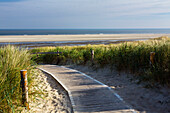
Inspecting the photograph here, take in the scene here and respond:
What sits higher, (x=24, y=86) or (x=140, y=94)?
(x=24, y=86)

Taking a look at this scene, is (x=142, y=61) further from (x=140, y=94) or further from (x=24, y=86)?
(x=24, y=86)

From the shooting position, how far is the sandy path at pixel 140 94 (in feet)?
19.0

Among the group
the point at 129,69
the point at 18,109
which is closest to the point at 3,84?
the point at 18,109

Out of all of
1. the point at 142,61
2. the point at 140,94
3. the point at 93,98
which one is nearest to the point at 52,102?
the point at 93,98

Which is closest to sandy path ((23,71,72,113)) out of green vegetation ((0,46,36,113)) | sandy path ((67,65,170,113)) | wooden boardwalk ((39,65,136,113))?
wooden boardwalk ((39,65,136,113))

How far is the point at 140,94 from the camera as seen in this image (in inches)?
271

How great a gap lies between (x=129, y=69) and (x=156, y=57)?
1.62 meters

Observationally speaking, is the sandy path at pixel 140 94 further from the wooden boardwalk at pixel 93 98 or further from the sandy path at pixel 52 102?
the sandy path at pixel 52 102

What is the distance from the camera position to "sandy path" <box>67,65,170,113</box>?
5.78 meters

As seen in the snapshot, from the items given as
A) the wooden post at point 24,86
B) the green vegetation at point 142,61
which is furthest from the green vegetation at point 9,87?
the green vegetation at point 142,61

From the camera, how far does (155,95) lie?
6590mm

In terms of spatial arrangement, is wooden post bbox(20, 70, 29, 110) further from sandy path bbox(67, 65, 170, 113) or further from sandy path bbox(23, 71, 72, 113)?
sandy path bbox(67, 65, 170, 113)

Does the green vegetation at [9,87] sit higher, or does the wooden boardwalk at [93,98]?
the green vegetation at [9,87]

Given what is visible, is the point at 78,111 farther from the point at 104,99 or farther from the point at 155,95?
the point at 155,95
